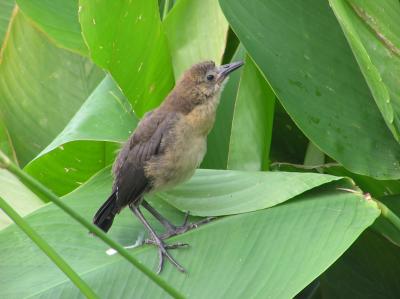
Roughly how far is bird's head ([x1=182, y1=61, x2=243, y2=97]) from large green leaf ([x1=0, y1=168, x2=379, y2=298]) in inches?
23.8

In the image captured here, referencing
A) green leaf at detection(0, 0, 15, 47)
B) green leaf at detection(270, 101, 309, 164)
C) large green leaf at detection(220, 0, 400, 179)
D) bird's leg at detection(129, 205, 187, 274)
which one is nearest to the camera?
bird's leg at detection(129, 205, 187, 274)

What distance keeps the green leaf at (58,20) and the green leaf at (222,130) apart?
564 millimetres

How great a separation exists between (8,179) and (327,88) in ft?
3.81

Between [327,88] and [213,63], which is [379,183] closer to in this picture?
[327,88]

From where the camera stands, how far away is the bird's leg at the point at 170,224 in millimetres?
2389

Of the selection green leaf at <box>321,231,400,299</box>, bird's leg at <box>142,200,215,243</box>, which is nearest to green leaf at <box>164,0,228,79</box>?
bird's leg at <box>142,200,215,243</box>

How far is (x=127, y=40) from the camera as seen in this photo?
265 centimetres

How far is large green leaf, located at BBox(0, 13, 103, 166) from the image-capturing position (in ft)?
10.0

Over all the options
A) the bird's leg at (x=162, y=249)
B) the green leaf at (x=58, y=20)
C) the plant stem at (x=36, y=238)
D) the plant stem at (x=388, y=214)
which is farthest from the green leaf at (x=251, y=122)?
the plant stem at (x=36, y=238)

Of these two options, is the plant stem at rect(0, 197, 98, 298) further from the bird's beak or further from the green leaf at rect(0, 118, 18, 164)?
the green leaf at rect(0, 118, 18, 164)

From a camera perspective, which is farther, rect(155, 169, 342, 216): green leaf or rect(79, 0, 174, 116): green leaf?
rect(79, 0, 174, 116): green leaf

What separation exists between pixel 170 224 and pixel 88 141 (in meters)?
0.44

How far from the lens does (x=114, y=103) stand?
2.68 meters

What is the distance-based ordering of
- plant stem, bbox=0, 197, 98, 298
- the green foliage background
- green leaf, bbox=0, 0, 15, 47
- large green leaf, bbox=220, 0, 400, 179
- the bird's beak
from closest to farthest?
plant stem, bbox=0, 197, 98, 298 < the green foliage background < large green leaf, bbox=220, 0, 400, 179 < the bird's beak < green leaf, bbox=0, 0, 15, 47
